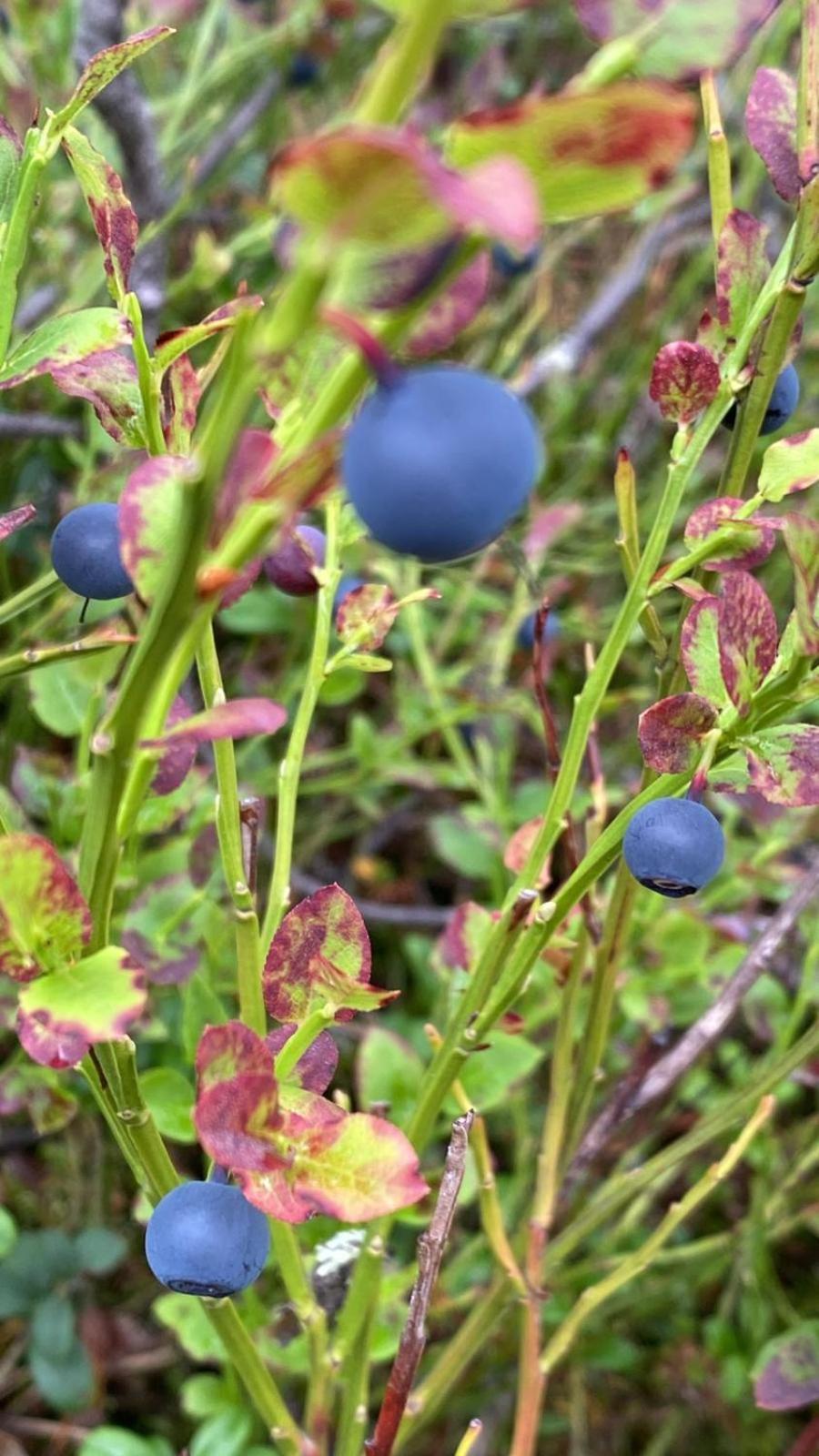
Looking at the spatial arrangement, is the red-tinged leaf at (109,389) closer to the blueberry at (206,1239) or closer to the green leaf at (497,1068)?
the blueberry at (206,1239)

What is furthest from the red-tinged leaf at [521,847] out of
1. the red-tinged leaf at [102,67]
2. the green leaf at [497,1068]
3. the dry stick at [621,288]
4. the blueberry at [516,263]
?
the dry stick at [621,288]

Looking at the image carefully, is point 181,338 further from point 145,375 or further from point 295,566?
point 295,566

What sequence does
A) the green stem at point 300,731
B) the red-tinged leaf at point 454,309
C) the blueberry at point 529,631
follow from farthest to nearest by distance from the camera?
the blueberry at point 529,631, the green stem at point 300,731, the red-tinged leaf at point 454,309

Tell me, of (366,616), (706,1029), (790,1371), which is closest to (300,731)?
(366,616)

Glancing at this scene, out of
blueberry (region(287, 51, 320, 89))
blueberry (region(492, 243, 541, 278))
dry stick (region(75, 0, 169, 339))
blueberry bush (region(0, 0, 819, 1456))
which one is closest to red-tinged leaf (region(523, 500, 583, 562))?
blueberry bush (region(0, 0, 819, 1456))

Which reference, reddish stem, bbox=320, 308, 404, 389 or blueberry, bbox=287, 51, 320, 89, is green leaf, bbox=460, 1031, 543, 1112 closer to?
reddish stem, bbox=320, 308, 404, 389

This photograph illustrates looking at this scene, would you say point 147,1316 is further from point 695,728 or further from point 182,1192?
point 695,728

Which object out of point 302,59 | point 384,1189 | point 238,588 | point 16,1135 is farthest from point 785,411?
point 302,59
